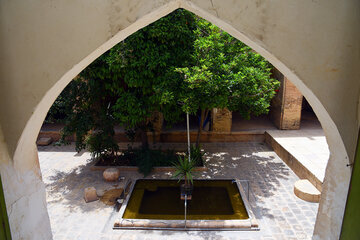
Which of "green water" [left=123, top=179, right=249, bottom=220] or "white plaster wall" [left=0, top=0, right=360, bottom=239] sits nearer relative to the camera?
"white plaster wall" [left=0, top=0, right=360, bottom=239]

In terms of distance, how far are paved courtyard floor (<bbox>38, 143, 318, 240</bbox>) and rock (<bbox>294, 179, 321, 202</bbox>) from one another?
0.13 meters

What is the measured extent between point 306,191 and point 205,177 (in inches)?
108

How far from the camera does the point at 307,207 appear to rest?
6820mm

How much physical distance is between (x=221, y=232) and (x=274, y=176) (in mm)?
3244

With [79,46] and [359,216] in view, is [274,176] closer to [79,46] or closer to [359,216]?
[359,216]

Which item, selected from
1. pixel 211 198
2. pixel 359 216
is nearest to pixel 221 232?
pixel 211 198

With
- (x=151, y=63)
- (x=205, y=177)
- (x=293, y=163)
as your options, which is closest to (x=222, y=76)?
(x=151, y=63)

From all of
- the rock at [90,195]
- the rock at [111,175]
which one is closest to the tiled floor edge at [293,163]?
the rock at [111,175]

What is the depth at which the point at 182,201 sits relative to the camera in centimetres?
716

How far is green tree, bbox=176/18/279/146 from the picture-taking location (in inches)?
279

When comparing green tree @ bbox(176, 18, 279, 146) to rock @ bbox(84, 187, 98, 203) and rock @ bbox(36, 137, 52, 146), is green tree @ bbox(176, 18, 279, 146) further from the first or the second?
rock @ bbox(36, 137, 52, 146)

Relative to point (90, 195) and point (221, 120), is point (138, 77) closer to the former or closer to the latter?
point (90, 195)

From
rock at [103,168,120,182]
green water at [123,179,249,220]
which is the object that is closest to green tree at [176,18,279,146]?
green water at [123,179,249,220]

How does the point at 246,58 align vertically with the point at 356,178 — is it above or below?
above
